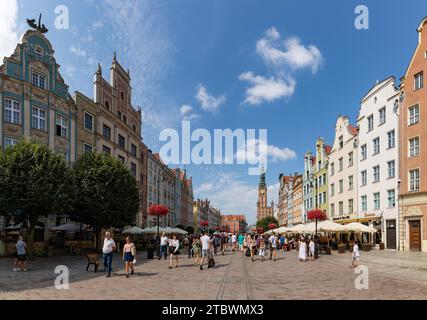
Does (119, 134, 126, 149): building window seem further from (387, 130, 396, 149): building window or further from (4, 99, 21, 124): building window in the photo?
(387, 130, 396, 149): building window

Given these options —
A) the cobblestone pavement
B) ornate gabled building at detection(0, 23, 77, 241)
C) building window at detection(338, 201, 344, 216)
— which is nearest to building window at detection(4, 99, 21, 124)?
ornate gabled building at detection(0, 23, 77, 241)

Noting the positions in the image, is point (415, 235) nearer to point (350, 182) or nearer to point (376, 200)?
point (376, 200)

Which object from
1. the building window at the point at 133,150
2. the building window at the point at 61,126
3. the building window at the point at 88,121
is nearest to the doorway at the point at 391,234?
the building window at the point at 88,121

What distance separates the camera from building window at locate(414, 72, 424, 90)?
31203 mm

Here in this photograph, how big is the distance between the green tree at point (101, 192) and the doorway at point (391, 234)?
25113 millimetres

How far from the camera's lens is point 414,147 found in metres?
31.5

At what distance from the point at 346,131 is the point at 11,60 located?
129 feet

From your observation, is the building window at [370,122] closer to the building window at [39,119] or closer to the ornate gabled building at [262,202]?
the building window at [39,119]

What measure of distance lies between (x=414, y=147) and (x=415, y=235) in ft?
26.0

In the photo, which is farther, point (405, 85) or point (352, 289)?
point (405, 85)

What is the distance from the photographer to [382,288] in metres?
11.9

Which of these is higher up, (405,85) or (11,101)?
(405,85)
